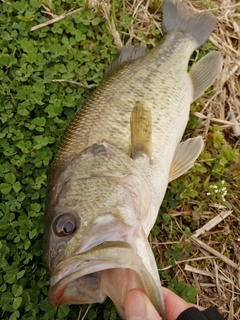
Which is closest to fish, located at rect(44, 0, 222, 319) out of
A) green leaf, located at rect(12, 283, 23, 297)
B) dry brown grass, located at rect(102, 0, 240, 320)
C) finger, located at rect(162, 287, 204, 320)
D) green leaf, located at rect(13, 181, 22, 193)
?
finger, located at rect(162, 287, 204, 320)

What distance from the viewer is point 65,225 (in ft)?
6.88

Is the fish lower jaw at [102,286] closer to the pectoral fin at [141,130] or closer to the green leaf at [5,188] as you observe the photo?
the pectoral fin at [141,130]

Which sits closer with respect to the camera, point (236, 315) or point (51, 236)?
point (51, 236)

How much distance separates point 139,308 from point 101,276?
339mm

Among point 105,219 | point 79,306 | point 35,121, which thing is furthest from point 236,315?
point 35,121

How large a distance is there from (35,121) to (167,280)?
5.30ft

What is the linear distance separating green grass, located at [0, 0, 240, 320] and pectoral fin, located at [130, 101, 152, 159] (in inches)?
26.8

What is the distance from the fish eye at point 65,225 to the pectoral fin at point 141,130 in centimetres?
64

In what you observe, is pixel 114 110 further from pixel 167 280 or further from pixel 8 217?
pixel 167 280

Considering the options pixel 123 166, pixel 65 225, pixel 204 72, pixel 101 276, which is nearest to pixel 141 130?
pixel 123 166

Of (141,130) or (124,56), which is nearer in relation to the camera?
(141,130)

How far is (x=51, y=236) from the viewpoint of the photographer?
2.12 m

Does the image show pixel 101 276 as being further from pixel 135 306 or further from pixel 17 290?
pixel 17 290

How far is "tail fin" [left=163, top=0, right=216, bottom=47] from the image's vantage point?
3596 mm
